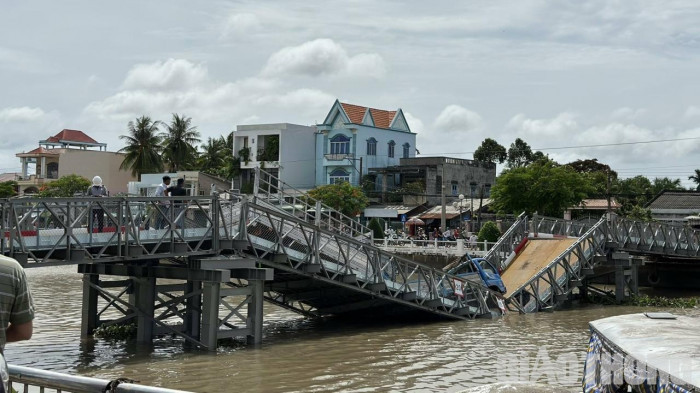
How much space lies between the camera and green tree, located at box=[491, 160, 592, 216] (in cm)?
6650

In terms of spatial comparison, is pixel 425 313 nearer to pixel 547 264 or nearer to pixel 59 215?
pixel 547 264

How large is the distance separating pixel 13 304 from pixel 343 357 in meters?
→ 16.8

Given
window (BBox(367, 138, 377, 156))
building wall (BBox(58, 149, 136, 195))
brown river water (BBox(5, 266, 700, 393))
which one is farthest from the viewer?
building wall (BBox(58, 149, 136, 195))

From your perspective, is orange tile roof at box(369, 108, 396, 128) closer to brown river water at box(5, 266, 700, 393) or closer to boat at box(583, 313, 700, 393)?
brown river water at box(5, 266, 700, 393)

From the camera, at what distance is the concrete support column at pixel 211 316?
22.0 m

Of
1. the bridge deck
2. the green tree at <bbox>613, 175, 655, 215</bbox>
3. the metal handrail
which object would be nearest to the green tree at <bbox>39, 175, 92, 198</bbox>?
the green tree at <bbox>613, 175, 655, 215</bbox>

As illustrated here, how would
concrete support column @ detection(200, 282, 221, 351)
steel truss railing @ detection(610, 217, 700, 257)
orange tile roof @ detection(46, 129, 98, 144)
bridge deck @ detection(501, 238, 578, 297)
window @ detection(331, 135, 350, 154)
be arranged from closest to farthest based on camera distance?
concrete support column @ detection(200, 282, 221, 351) → bridge deck @ detection(501, 238, 578, 297) → steel truss railing @ detection(610, 217, 700, 257) → window @ detection(331, 135, 350, 154) → orange tile roof @ detection(46, 129, 98, 144)

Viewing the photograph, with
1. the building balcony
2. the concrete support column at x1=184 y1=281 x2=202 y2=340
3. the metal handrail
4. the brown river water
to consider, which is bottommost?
the brown river water

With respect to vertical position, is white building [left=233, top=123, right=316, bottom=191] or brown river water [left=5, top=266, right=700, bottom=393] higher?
white building [left=233, top=123, right=316, bottom=191]

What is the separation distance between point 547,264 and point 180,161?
65690mm

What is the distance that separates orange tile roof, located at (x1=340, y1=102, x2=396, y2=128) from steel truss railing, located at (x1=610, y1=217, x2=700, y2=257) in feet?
153

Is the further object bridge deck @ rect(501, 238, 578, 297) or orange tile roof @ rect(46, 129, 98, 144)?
orange tile roof @ rect(46, 129, 98, 144)

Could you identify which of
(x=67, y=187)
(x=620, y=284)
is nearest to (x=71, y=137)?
(x=67, y=187)

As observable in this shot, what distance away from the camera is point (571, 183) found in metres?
67.5
